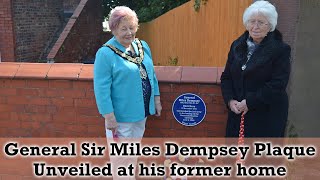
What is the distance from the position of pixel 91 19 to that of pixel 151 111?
882 cm

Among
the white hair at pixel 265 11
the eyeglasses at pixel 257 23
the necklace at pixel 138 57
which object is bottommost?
the necklace at pixel 138 57

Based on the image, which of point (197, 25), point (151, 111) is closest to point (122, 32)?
point (151, 111)

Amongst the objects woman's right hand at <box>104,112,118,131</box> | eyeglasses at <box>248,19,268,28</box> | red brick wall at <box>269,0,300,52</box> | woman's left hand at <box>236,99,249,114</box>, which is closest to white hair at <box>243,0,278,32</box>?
eyeglasses at <box>248,19,268,28</box>

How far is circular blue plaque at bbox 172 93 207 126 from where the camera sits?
326 cm

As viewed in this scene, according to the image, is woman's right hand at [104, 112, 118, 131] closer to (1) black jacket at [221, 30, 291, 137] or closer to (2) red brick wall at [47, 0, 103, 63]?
(1) black jacket at [221, 30, 291, 137]

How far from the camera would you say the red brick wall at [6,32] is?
9.06 m

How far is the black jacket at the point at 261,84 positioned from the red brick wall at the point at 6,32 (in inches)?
300

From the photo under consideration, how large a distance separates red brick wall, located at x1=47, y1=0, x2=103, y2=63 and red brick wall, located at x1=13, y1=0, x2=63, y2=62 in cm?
86

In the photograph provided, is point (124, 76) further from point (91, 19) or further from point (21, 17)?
point (91, 19)

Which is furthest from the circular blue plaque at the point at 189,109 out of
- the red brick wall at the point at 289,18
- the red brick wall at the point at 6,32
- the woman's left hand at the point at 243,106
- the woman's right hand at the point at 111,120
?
the red brick wall at the point at 6,32

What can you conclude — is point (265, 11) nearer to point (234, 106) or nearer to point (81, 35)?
point (234, 106)

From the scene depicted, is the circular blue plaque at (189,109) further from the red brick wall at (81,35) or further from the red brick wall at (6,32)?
the red brick wall at (6,32)

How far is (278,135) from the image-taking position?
2836 mm

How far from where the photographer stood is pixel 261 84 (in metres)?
2.68
